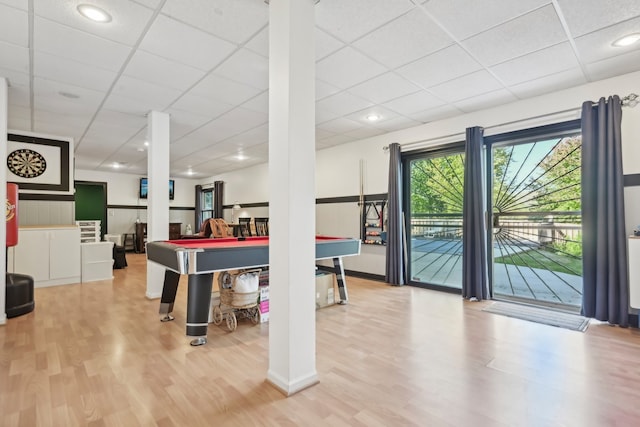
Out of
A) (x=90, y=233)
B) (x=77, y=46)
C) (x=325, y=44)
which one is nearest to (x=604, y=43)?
(x=325, y=44)

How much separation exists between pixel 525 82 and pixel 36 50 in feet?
16.2

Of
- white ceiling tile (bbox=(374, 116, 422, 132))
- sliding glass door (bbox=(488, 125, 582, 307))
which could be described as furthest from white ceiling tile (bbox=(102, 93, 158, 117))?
sliding glass door (bbox=(488, 125, 582, 307))

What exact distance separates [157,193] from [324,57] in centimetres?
299

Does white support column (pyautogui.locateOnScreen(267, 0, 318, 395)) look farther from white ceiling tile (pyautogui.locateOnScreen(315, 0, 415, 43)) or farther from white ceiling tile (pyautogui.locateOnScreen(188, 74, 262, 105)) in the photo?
white ceiling tile (pyautogui.locateOnScreen(188, 74, 262, 105))

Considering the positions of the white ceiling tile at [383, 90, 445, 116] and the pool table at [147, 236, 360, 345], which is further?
the white ceiling tile at [383, 90, 445, 116]

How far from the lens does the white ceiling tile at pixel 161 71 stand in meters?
3.06

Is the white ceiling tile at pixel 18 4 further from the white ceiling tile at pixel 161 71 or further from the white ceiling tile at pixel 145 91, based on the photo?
the white ceiling tile at pixel 145 91

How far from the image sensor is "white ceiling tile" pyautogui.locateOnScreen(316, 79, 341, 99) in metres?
3.67

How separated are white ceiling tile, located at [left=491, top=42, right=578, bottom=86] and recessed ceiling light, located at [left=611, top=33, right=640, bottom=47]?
300 millimetres

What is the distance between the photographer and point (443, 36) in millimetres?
2703

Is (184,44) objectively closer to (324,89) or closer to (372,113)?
(324,89)

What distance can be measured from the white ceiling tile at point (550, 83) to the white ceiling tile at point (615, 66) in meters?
0.11

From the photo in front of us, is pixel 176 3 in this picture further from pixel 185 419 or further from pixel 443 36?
pixel 185 419

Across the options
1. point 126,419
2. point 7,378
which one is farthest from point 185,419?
point 7,378
